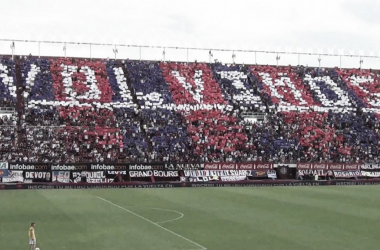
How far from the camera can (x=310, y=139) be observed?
66500mm

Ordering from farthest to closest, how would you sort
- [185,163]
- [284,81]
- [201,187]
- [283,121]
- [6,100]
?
1. [284,81]
2. [283,121]
3. [6,100]
4. [185,163]
5. [201,187]

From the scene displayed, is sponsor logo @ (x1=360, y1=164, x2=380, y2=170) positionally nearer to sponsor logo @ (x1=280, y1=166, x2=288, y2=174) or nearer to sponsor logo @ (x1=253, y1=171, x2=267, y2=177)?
sponsor logo @ (x1=280, y1=166, x2=288, y2=174)

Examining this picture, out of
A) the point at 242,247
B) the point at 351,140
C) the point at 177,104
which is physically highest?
the point at 177,104

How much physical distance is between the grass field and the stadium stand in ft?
49.0

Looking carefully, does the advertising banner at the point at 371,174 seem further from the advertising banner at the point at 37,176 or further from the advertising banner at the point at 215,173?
the advertising banner at the point at 37,176

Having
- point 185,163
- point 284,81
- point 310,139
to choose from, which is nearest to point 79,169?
point 185,163

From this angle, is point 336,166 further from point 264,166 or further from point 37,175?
point 37,175

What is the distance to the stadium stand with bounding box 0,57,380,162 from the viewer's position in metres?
59.7

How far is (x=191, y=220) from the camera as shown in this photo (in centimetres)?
2931

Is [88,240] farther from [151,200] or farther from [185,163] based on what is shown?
[185,163]

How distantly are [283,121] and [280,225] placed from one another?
43.4 metres

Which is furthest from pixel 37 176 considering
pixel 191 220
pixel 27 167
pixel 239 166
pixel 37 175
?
pixel 191 220

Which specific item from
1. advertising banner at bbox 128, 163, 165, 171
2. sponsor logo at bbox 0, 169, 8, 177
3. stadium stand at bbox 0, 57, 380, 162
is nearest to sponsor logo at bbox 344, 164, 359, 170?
stadium stand at bbox 0, 57, 380, 162

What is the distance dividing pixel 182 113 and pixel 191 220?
1563 inches
